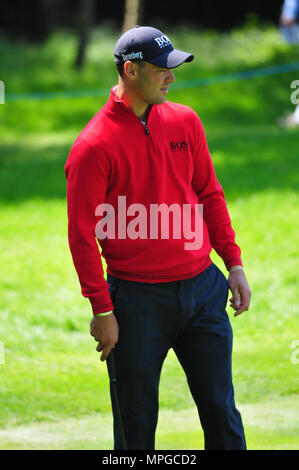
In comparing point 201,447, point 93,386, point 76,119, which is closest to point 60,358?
point 93,386

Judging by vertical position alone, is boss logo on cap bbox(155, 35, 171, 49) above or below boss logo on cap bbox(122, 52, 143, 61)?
above

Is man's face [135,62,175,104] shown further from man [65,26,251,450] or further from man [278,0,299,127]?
man [278,0,299,127]

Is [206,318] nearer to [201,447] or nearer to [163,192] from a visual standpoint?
[163,192]

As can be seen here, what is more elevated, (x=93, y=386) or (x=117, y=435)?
(x=93, y=386)

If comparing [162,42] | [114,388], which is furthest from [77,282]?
[162,42]

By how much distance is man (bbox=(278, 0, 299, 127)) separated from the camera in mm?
13712

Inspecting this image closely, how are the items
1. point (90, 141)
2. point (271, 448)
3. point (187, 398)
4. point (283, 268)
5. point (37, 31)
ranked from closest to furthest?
point (90, 141) → point (271, 448) → point (187, 398) → point (283, 268) → point (37, 31)

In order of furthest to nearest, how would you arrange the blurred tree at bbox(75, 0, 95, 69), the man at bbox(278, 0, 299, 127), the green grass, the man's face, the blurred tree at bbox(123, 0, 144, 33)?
the blurred tree at bbox(75, 0, 95, 69) → the blurred tree at bbox(123, 0, 144, 33) → the man at bbox(278, 0, 299, 127) → the green grass → the man's face

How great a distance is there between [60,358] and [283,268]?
2462 millimetres

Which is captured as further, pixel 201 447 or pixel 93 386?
pixel 93 386

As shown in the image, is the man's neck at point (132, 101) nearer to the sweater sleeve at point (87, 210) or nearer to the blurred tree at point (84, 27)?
the sweater sleeve at point (87, 210)

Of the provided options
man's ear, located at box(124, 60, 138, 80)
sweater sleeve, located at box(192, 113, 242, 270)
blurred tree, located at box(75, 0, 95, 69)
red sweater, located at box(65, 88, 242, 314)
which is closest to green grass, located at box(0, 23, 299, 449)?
blurred tree, located at box(75, 0, 95, 69)

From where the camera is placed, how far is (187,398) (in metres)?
5.12

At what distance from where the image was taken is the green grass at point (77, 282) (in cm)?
481
